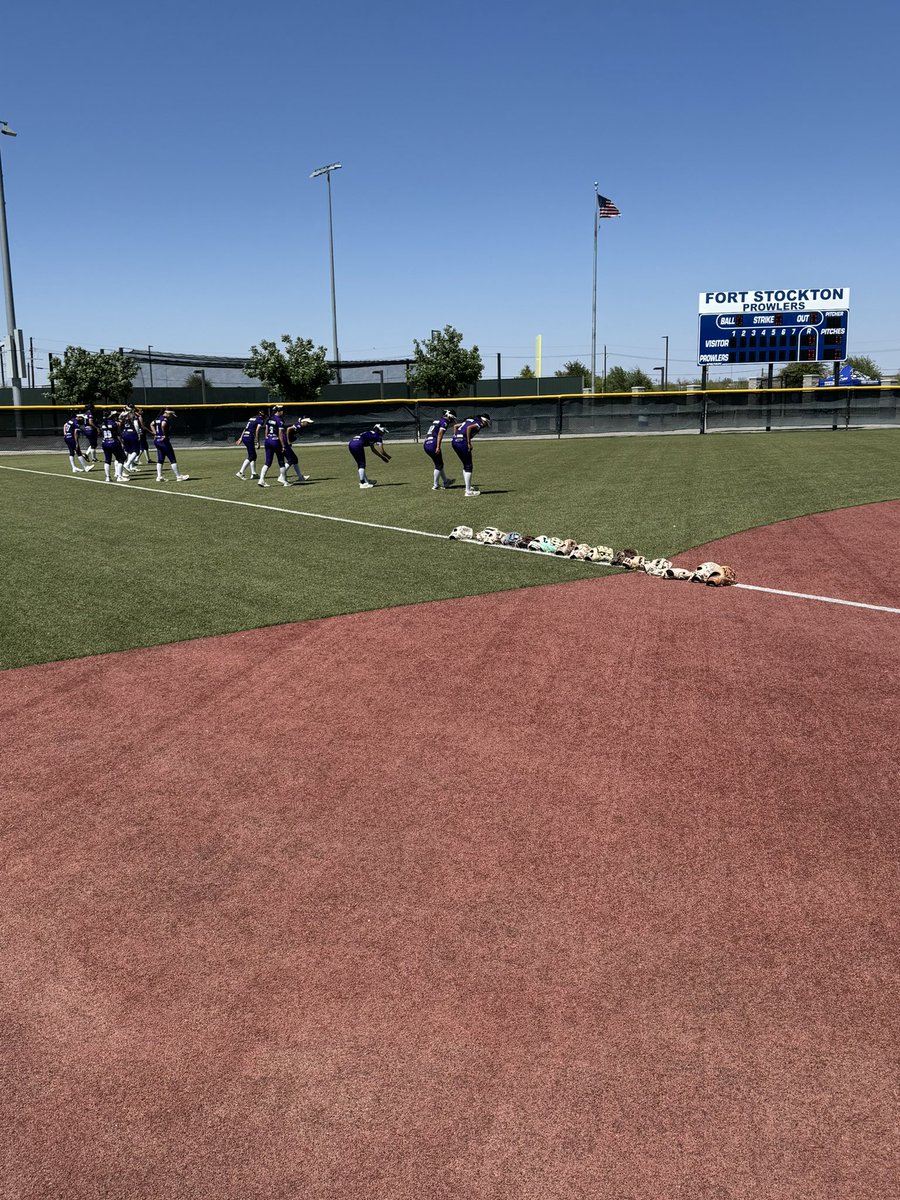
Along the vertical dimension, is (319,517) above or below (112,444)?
below

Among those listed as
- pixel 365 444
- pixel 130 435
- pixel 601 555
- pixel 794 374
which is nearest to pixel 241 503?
pixel 365 444

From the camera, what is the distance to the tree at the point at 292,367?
59438 mm

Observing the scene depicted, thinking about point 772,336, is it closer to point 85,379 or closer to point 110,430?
point 110,430

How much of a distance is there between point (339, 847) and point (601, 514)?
41.4 feet

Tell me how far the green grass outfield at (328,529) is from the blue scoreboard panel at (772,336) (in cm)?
1411

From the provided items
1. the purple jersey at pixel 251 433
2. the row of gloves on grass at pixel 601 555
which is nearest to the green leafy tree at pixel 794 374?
the purple jersey at pixel 251 433

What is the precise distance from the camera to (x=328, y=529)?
16.0 metres

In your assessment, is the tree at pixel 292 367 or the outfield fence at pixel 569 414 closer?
the outfield fence at pixel 569 414

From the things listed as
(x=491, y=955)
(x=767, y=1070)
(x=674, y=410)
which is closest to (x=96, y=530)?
(x=491, y=955)

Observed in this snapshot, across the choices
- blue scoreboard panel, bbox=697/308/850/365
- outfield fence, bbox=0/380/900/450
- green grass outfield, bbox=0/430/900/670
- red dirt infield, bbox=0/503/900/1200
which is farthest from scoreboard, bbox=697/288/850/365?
red dirt infield, bbox=0/503/900/1200

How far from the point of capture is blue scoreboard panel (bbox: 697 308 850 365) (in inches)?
1670

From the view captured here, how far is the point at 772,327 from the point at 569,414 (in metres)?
10.5

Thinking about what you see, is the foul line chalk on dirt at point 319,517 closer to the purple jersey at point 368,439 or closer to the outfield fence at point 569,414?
the purple jersey at point 368,439

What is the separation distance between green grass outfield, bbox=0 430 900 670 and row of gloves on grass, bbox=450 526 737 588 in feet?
0.89
